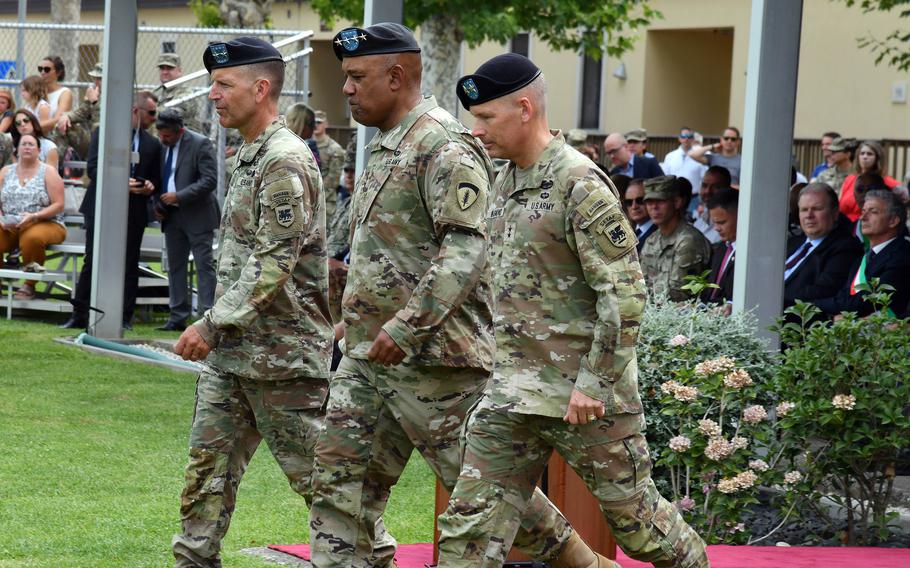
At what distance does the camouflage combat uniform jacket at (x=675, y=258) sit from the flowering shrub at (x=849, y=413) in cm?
231

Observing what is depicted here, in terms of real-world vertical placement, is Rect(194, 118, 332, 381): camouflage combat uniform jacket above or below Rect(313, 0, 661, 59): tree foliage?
below

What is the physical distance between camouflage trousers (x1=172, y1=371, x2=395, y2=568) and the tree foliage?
16051 millimetres

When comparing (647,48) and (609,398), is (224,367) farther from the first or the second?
(647,48)

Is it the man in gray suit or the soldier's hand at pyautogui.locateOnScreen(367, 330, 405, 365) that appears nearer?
the soldier's hand at pyautogui.locateOnScreen(367, 330, 405, 365)

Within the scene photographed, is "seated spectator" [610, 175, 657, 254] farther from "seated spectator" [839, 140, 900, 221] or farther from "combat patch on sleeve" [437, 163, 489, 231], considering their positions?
"combat patch on sleeve" [437, 163, 489, 231]

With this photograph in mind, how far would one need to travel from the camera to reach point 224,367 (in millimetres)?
5566

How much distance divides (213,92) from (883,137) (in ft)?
67.0

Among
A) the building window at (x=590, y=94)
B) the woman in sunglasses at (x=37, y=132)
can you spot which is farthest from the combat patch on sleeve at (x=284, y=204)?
the building window at (x=590, y=94)

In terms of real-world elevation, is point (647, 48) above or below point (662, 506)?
above

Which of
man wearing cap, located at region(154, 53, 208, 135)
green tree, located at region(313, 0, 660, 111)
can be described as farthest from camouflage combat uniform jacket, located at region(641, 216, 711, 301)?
green tree, located at region(313, 0, 660, 111)

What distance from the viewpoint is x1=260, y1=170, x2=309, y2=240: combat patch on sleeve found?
5391mm

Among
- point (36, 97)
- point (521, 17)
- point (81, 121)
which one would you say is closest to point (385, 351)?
point (81, 121)

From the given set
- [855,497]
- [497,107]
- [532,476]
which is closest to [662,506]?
[532,476]

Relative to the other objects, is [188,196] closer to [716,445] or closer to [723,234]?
[723,234]
